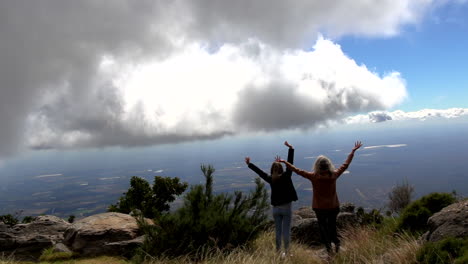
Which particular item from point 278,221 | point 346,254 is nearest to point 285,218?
point 278,221

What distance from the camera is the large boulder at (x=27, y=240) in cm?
1166

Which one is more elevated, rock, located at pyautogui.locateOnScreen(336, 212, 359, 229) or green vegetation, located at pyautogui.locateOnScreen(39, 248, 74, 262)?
rock, located at pyautogui.locateOnScreen(336, 212, 359, 229)

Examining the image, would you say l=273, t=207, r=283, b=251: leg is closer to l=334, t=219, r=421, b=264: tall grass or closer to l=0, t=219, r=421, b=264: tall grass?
l=0, t=219, r=421, b=264: tall grass

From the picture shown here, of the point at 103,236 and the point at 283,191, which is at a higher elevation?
the point at 283,191

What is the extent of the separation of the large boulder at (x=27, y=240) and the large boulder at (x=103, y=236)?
1485 mm

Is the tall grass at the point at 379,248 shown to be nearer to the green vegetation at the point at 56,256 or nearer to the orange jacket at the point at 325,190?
the orange jacket at the point at 325,190

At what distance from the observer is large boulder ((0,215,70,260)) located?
11.7 metres

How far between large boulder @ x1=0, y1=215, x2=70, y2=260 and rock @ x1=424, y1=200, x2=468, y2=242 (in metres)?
12.4

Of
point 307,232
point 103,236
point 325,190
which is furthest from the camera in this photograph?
point 103,236

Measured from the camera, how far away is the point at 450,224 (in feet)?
19.4

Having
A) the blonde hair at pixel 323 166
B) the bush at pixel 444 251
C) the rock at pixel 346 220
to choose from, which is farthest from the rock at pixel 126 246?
the bush at pixel 444 251

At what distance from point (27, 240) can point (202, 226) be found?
8297mm

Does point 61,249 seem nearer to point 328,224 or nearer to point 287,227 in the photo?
point 287,227

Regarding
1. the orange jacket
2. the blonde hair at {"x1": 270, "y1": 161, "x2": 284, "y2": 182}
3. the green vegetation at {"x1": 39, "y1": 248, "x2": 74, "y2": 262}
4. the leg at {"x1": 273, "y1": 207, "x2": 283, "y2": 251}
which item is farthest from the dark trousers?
the green vegetation at {"x1": 39, "y1": 248, "x2": 74, "y2": 262}
